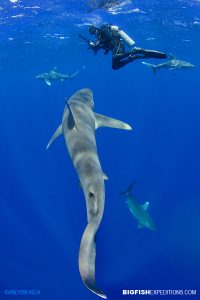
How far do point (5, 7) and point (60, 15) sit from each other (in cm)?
443

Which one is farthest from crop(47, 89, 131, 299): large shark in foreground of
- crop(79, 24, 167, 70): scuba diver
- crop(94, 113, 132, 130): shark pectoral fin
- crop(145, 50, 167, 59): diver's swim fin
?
crop(145, 50, 167, 59): diver's swim fin

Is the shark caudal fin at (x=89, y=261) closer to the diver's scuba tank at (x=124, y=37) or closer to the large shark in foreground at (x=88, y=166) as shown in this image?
the large shark in foreground at (x=88, y=166)

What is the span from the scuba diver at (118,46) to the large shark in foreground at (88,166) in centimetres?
138

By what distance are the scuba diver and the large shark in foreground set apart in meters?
1.38

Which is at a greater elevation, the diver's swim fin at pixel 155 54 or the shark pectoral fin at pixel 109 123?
the diver's swim fin at pixel 155 54

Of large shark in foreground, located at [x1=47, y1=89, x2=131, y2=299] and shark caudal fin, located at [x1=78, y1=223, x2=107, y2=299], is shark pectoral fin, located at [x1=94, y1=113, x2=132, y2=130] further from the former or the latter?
shark caudal fin, located at [x1=78, y1=223, x2=107, y2=299]

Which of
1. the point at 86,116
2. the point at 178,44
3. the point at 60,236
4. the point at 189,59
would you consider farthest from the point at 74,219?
the point at 189,59

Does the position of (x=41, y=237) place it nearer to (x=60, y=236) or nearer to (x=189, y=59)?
(x=60, y=236)

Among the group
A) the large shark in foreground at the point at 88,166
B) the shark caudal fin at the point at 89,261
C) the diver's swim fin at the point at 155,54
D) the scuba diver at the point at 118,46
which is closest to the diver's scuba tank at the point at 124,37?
A: the scuba diver at the point at 118,46

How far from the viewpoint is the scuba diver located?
7.70 metres

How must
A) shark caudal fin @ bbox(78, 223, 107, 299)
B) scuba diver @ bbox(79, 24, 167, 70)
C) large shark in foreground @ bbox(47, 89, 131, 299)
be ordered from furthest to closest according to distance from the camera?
1. scuba diver @ bbox(79, 24, 167, 70)
2. large shark in foreground @ bbox(47, 89, 131, 299)
3. shark caudal fin @ bbox(78, 223, 107, 299)

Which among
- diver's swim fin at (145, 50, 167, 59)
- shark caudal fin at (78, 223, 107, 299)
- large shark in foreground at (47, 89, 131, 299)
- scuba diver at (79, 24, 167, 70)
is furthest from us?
scuba diver at (79, 24, 167, 70)

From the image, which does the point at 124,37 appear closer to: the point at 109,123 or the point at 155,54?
the point at 155,54

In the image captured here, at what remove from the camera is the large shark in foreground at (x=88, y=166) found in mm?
4125
